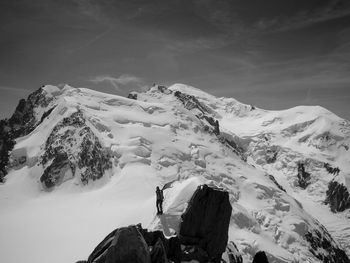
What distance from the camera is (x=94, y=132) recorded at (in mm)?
148375

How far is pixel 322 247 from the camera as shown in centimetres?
15500

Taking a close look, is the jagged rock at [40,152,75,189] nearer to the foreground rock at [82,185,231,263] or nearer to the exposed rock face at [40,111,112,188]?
the exposed rock face at [40,111,112,188]

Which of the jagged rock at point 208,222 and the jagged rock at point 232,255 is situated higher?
the jagged rock at point 208,222

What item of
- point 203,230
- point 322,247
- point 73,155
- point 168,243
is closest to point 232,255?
point 203,230

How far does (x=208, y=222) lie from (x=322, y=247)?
139644mm

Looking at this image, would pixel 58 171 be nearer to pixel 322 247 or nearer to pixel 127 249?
pixel 322 247

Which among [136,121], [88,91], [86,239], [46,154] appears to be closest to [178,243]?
[86,239]

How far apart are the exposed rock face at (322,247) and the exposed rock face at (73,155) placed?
3531 inches

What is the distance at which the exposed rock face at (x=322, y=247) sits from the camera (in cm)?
14870

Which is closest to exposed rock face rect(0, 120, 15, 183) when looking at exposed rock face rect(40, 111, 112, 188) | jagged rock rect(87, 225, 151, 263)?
exposed rock face rect(40, 111, 112, 188)

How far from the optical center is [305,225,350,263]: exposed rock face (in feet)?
488

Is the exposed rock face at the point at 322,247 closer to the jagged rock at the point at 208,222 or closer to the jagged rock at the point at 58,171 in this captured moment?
the jagged rock at the point at 58,171

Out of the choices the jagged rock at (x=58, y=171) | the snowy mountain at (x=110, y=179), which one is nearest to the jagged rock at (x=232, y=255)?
the snowy mountain at (x=110, y=179)

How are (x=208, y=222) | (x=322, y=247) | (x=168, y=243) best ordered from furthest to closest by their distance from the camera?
(x=322, y=247) < (x=208, y=222) < (x=168, y=243)
